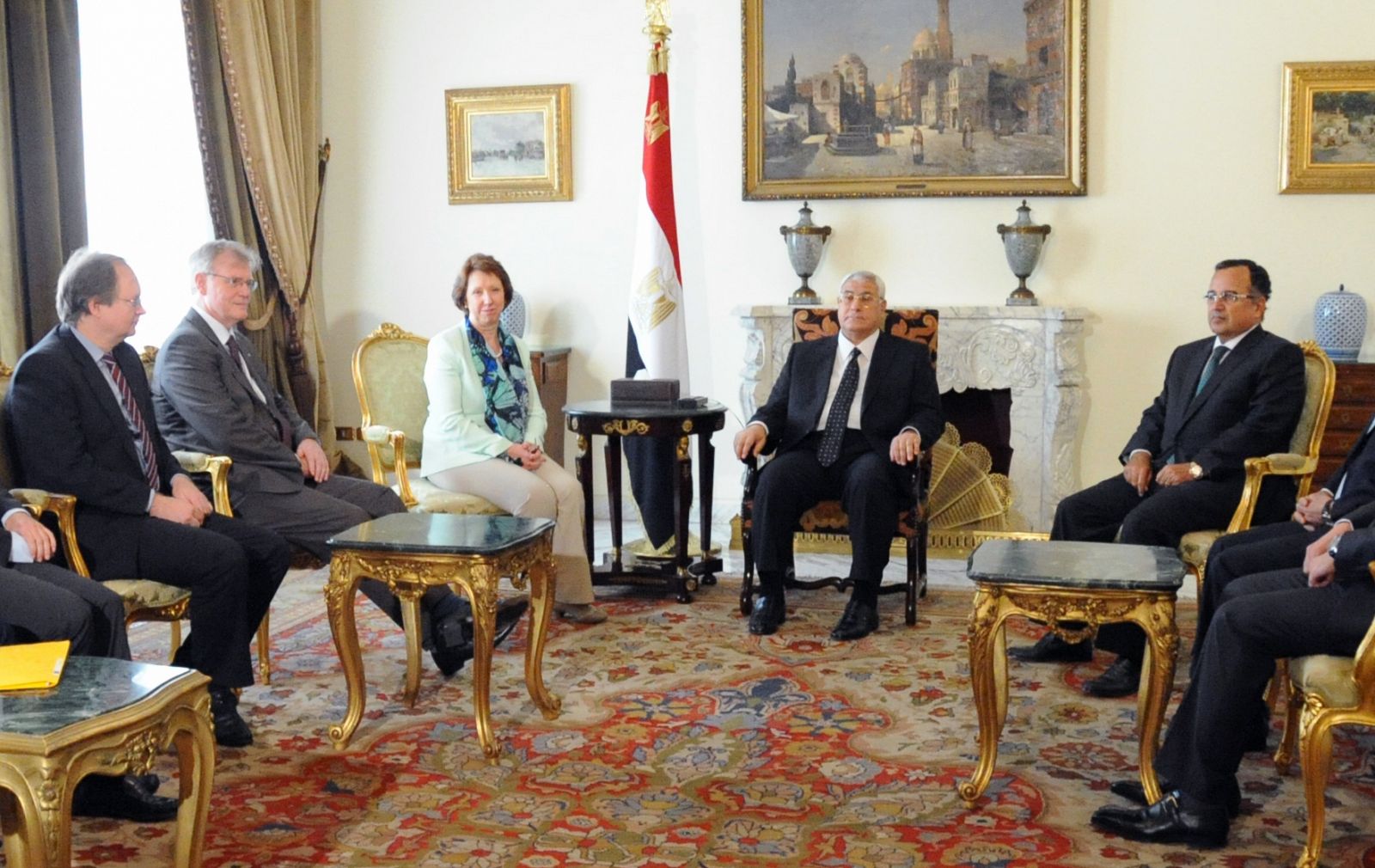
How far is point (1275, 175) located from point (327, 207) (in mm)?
4831

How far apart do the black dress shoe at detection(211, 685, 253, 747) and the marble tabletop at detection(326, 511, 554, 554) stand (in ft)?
1.67

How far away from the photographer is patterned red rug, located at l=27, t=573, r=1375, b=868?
9.02 ft

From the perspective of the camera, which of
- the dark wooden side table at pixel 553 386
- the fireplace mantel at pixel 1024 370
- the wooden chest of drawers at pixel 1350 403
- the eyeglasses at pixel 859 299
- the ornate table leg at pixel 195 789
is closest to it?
the ornate table leg at pixel 195 789

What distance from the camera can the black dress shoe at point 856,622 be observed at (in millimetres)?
4441

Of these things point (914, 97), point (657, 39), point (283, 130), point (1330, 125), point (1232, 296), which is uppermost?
point (657, 39)

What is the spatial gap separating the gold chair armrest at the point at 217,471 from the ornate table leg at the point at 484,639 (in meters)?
0.96

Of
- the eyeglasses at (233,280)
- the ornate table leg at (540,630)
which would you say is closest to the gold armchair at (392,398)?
the eyeglasses at (233,280)

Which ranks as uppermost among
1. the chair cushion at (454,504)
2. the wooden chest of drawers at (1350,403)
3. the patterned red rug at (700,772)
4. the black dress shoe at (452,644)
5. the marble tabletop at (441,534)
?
the wooden chest of drawers at (1350,403)

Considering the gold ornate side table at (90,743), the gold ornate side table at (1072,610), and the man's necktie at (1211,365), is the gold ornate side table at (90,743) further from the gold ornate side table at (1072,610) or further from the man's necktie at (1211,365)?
the man's necktie at (1211,365)

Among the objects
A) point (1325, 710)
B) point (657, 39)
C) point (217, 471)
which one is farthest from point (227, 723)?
point (657, 39)

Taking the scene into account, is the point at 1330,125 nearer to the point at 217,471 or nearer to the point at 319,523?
the point at 319,523

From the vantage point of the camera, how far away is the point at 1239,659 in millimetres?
2725

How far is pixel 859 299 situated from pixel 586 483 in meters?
1.28

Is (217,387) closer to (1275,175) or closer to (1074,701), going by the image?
(1074,701)
